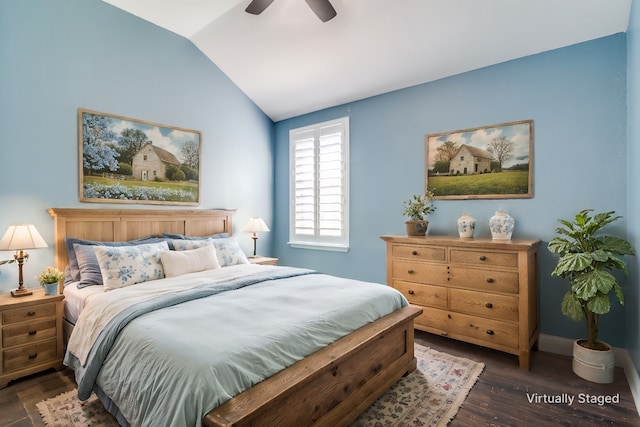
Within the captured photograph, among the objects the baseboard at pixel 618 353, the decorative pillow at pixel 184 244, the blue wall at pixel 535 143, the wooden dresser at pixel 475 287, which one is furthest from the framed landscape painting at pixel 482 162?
the decorative pillow at pixel 184 244

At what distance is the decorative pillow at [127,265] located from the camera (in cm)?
277

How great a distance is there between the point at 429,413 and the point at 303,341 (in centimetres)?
103

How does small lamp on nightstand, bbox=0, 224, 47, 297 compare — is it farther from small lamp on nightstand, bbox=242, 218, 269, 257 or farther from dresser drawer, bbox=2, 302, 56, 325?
small lamp on nightstand, bbox=242, 218, 269, 257

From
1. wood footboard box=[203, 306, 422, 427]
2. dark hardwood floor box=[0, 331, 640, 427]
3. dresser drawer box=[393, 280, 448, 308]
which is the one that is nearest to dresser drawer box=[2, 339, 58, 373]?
dark hardwood floor box=[0, 331, 640, 427]

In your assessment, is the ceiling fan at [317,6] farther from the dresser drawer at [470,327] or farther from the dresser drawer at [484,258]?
the dresser drawer at [470,327]

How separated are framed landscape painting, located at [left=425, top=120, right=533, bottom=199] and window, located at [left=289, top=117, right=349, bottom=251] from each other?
1.17 metres

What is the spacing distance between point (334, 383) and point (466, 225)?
212cm

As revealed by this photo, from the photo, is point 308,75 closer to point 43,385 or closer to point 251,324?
point 251,324

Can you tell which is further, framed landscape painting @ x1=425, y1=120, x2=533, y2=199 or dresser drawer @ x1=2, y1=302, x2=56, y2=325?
framed landscape painting @ x1=425, y1=120, x2=533, y2=199

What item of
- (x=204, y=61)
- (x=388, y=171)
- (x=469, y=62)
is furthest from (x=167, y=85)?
(x=469, y=62)

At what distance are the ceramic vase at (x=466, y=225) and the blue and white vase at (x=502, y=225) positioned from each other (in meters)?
0.23

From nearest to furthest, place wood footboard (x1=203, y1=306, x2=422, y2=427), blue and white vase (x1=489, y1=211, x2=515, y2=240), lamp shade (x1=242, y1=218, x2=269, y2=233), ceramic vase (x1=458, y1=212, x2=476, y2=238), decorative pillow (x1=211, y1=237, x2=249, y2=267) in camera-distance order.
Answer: wood footboard (x1=203, y1=306, x2=422, y2=427), blue and white vase (x1=489, y1=211, x2=515, y2=240), ceramic vase (x1=458, y1=212, x2=476, y2=238), decorative pillow (x1=211, y1=237, x2=249, y2=267), lamp shade (x1=242, y1=218, x2=269, y2=233)

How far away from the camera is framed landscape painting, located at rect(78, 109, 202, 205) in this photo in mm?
3320

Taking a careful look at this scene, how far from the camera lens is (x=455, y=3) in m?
2.79
